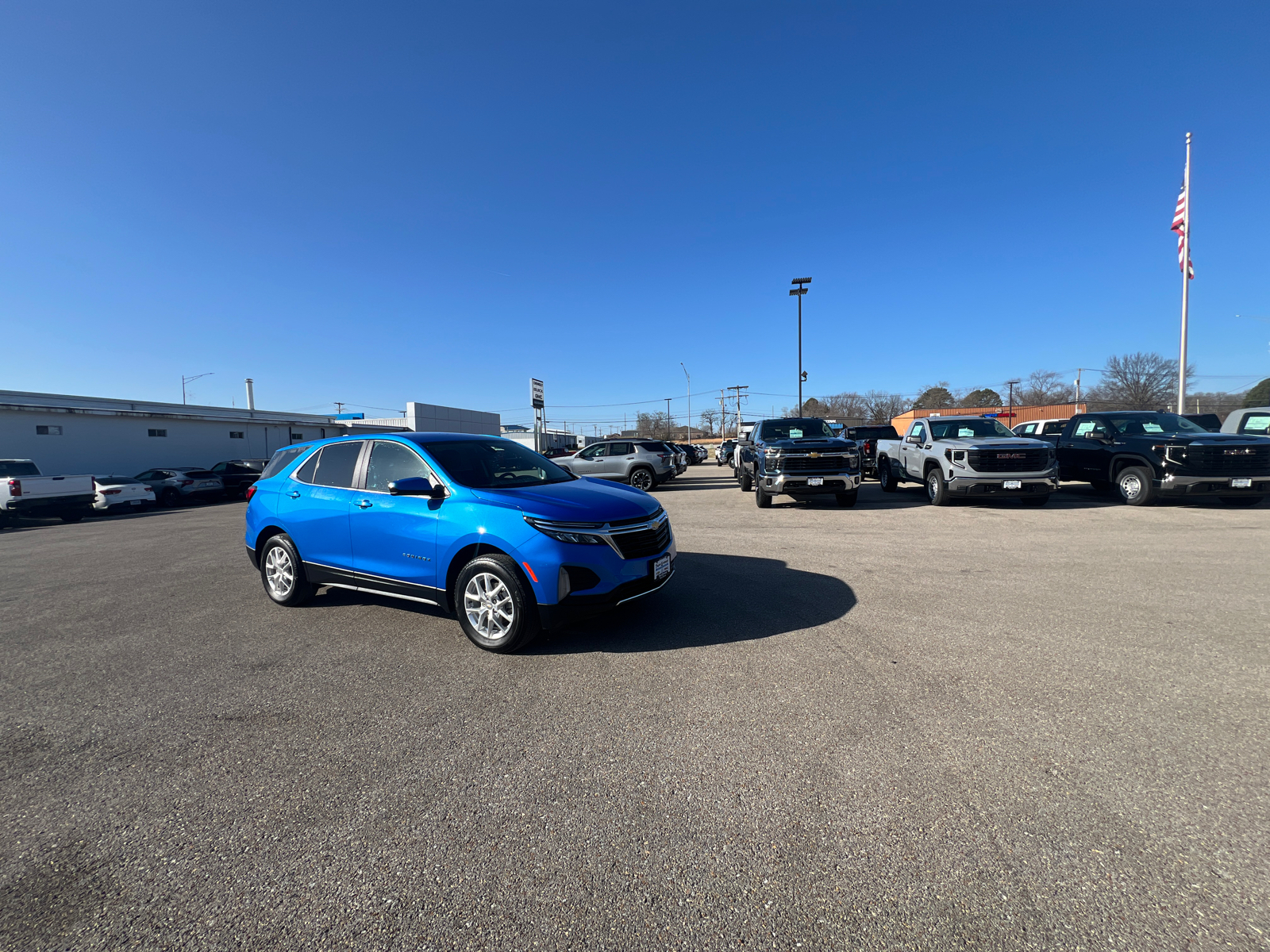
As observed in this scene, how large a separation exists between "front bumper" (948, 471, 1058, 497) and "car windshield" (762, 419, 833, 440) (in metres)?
2.89

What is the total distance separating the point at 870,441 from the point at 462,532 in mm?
16817

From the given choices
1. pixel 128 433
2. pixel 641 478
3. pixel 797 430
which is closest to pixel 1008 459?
pixel 797 430

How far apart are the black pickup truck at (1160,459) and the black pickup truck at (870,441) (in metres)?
5.09

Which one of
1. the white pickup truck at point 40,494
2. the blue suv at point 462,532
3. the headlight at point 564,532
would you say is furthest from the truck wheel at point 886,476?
the white pickup truck at point 40,494

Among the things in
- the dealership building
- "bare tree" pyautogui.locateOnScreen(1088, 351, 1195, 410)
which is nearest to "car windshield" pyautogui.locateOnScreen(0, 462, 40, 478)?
the dealership building

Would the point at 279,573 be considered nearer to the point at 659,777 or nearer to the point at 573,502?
the point at 573,502

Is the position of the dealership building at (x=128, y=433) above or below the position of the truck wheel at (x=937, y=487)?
above

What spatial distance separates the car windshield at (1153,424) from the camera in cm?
1171

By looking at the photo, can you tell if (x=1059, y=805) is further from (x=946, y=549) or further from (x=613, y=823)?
(x=946, y=549)

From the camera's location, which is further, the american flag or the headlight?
the american flag

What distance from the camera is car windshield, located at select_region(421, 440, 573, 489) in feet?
16.0

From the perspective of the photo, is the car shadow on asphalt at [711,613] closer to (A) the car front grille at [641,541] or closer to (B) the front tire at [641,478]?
(A) the car front grille at [641,541]

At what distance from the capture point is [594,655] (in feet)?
14.0

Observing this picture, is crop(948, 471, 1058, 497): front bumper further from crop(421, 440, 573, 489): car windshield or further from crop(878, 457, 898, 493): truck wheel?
crop(421, 440, 573, 489): car windshield
